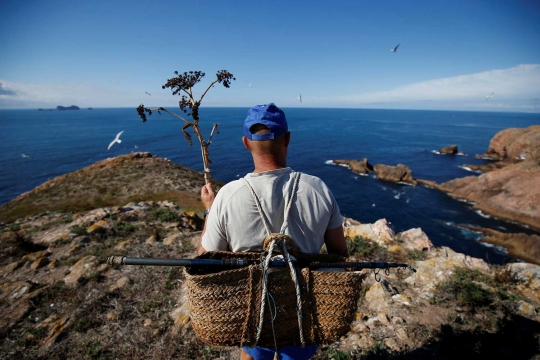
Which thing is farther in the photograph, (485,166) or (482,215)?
(485,166)

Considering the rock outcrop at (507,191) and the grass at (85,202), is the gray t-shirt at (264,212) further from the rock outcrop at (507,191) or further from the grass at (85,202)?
the rock outcrop at (507,191)

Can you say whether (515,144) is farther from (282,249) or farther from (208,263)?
(208,263)

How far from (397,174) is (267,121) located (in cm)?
4901

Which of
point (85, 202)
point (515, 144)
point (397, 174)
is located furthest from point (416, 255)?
point (515, 144)

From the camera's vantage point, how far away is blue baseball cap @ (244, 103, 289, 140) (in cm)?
208

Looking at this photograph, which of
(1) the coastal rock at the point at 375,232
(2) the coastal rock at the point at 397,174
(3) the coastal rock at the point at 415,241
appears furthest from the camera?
(2) the coastal rock at the point at 397,174

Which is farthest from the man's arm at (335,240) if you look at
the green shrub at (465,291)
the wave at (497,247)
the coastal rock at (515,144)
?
the coastal rock at (515,144)

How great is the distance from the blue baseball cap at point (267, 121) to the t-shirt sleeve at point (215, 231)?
2.04 ft

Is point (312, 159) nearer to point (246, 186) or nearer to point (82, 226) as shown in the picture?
point (82, 226)

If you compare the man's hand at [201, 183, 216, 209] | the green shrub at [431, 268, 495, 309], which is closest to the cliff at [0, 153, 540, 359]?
the green shrub at [431, 268, 495, 309]

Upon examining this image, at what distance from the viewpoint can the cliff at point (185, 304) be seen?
4320mm

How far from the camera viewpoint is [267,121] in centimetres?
207

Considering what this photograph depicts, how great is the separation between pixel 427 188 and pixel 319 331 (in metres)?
47.5

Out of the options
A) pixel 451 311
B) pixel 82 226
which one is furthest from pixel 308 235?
pixel 82 226
